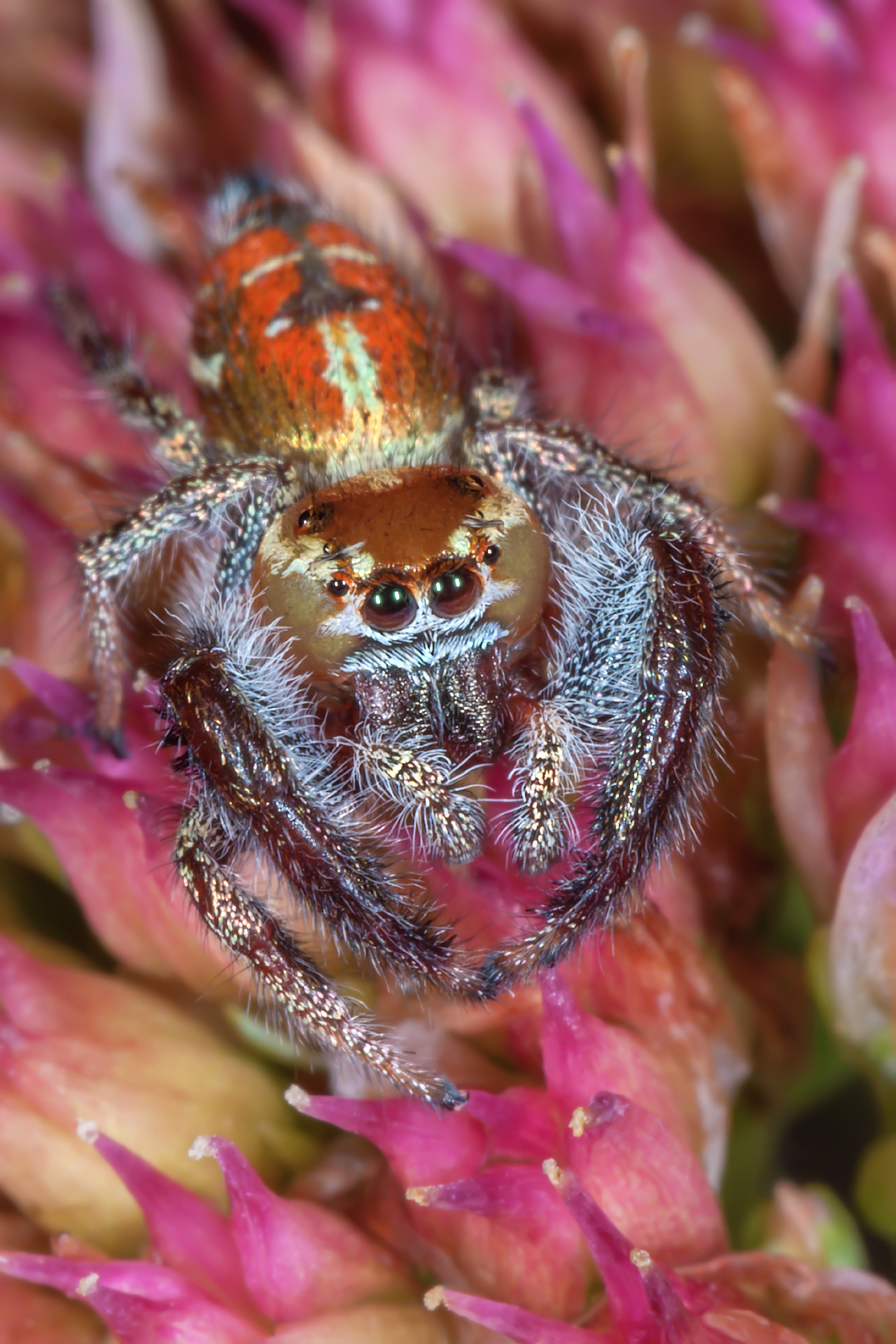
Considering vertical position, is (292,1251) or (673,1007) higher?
(673,1007)

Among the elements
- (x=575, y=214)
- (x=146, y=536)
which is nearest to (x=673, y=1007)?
(x=146, y=536)

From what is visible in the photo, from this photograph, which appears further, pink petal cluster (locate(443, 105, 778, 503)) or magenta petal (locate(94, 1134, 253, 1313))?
pink petal cluster (locate(443, 105, 778, 503))

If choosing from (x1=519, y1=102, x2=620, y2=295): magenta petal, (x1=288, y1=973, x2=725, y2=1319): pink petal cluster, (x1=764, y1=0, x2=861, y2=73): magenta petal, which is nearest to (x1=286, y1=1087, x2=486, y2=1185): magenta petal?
(x1=288, y1=973, x2=725, y2=1319): pink petal cluster

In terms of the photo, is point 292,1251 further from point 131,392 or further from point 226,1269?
point 131,392

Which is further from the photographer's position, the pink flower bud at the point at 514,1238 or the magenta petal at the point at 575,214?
the magenta petal at the point at 575,214

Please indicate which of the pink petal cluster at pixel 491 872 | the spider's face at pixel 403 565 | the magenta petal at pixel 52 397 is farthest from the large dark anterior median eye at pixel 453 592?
the magenta petal at pixel 52 397

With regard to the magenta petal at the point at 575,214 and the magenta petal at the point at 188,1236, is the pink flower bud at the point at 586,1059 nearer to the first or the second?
the magenta petal at the point at 188,1236

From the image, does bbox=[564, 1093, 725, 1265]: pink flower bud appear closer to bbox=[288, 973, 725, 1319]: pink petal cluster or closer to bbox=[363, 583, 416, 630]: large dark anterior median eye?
bbox=[288, 973, 725, 1319]: pink petal cluster
